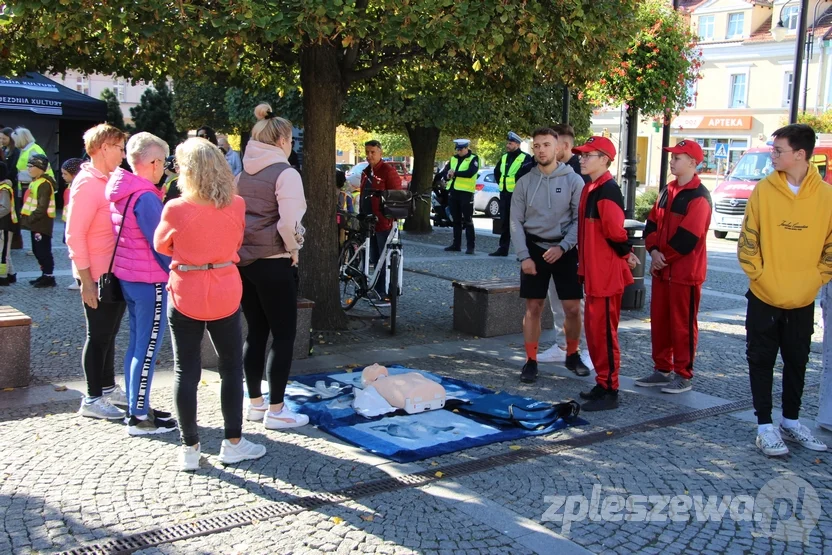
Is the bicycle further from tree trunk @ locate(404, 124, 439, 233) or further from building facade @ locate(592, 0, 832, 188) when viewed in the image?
building facade @ locate(592, 0, 832, 188)

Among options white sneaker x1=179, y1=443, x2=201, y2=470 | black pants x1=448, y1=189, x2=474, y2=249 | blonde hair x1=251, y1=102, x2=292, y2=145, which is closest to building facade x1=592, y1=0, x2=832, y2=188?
black pants x1=448, y1=189, x2=474, y2=249

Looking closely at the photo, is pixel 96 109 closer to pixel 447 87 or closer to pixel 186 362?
pixel 447 87

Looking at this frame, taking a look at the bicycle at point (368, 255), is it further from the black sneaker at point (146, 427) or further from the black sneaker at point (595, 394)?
the black sneaker at point (146, 427)

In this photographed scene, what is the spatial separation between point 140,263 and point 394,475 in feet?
6.48

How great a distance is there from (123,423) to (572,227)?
3.60 m

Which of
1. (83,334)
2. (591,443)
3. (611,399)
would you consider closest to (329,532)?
(591,443)

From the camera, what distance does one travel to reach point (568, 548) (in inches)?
150

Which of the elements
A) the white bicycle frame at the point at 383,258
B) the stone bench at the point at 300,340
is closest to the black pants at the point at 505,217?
the white bicycle frame at the point at 383,258

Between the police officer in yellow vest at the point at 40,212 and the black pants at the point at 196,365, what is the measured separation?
6216 millimetres

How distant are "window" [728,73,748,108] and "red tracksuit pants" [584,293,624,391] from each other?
45.4 metres

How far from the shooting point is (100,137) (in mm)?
5207

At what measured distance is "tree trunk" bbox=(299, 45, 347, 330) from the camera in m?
7.67

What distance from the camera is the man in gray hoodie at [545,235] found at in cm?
662

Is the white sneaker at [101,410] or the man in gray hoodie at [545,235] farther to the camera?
the man in gray hoodie at [545,235]
